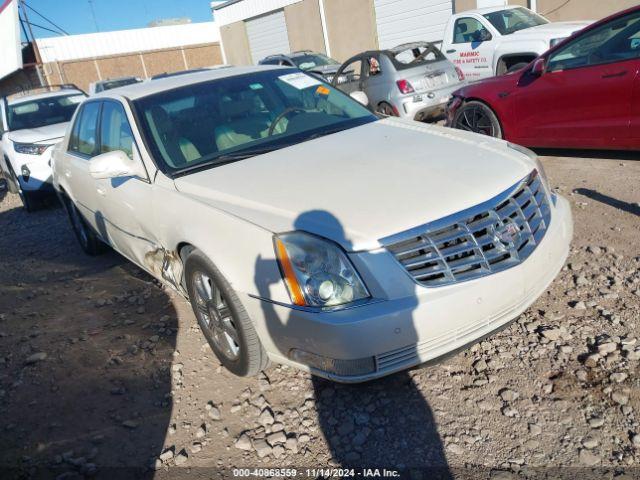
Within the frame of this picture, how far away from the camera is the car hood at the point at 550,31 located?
28.2ft

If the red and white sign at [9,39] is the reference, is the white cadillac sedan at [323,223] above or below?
below

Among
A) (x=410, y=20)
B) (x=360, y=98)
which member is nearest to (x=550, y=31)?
(x=360, y=98)

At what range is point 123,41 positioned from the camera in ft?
102

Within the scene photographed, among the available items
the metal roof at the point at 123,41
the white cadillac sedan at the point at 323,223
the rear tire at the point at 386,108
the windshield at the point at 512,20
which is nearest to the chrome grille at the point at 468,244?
the white cadillac sedan at the point at 323,223

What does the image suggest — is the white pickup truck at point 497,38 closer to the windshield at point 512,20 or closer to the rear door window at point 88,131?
the windshield at point 512,20

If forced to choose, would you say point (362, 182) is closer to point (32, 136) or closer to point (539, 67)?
point (539, 67)

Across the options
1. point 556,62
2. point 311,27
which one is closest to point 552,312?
point 556,62

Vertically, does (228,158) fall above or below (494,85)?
above

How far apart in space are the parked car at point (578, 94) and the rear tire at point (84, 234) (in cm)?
456

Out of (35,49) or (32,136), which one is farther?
(35,49)

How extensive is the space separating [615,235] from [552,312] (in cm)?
126

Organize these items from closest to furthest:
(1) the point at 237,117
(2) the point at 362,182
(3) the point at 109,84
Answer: (2) the point at 362,182 < (1) the point at 237,117 < (3) the point at 109,84

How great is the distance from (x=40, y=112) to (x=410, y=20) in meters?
11.8

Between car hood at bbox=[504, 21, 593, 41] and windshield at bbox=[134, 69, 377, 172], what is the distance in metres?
6.23
